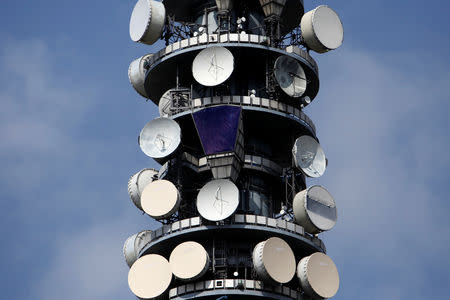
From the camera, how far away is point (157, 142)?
10162cm

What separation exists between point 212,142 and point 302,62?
38.8 ft

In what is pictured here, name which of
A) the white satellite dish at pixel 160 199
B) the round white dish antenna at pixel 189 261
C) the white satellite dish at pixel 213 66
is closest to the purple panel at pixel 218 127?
the white satellite dish at pixel 213 66

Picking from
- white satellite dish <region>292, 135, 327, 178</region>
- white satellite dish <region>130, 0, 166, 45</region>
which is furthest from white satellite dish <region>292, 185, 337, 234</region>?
white satellite dish <region>130, 0, 166, 45</region>

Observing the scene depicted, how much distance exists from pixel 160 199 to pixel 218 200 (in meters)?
5.03

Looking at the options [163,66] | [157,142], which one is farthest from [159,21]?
[157,142]

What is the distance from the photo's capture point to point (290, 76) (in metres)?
104

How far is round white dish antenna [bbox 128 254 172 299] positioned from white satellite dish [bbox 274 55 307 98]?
18050mm

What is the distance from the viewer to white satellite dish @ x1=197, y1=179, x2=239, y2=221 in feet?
317

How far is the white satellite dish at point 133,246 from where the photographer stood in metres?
105

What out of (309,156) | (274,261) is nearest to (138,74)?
(309,156)

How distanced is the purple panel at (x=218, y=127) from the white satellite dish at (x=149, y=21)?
32.6 feet

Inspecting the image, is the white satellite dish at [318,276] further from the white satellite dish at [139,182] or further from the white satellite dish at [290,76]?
the white satellite dish at [139,182]

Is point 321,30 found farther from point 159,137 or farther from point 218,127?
point 159,137
